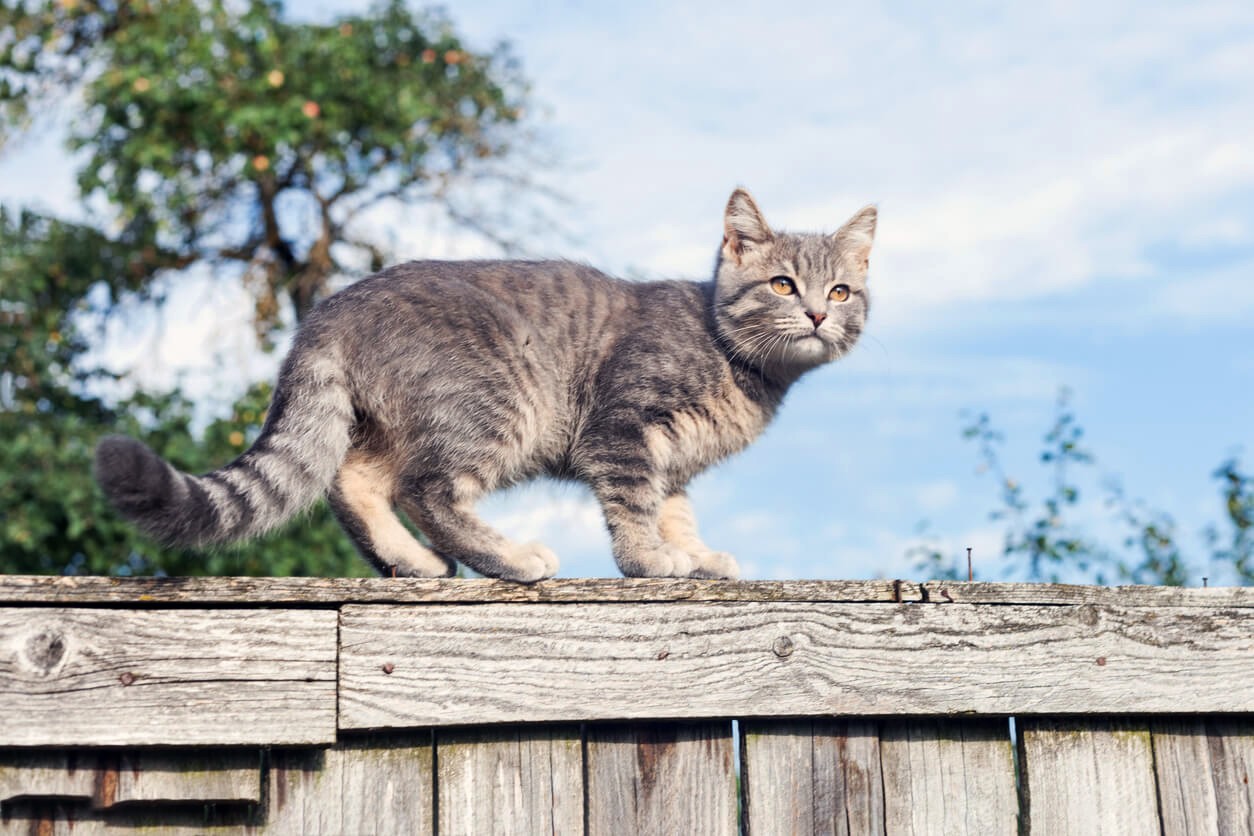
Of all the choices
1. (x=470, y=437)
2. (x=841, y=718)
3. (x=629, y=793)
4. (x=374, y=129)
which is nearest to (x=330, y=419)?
(x=470, y=437)

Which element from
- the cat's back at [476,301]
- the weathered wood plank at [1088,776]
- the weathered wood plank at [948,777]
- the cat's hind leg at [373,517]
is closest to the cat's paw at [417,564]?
the cat's hind leg at [373,517]

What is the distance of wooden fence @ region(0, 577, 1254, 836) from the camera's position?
7.43 ft

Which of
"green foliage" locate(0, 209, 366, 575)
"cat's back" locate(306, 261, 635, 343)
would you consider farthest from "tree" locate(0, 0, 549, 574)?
"cat's back" locate(306, 261, 635, 343)

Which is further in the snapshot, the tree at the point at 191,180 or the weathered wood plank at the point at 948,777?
the tree at the point at 191,180

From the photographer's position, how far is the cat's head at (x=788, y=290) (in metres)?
3.77

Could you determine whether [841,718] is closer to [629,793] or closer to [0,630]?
[629,793]

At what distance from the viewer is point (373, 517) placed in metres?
3.35

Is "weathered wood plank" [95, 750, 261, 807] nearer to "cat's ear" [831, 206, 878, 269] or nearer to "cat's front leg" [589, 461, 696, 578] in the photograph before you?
"cat's front leg" [589, 461, 696, 578]

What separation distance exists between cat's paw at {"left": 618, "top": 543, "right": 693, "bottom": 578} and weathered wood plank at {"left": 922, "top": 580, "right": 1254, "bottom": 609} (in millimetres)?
875

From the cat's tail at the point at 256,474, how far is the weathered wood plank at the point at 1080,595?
150 cm

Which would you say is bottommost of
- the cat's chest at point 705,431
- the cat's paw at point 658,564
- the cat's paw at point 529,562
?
the cat's paw at point 529,562

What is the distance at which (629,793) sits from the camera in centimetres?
241

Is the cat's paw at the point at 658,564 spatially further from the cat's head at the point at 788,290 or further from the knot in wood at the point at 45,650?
the knot in wood at the point at 45,650

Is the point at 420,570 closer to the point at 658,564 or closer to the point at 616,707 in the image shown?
the point at 658,564
